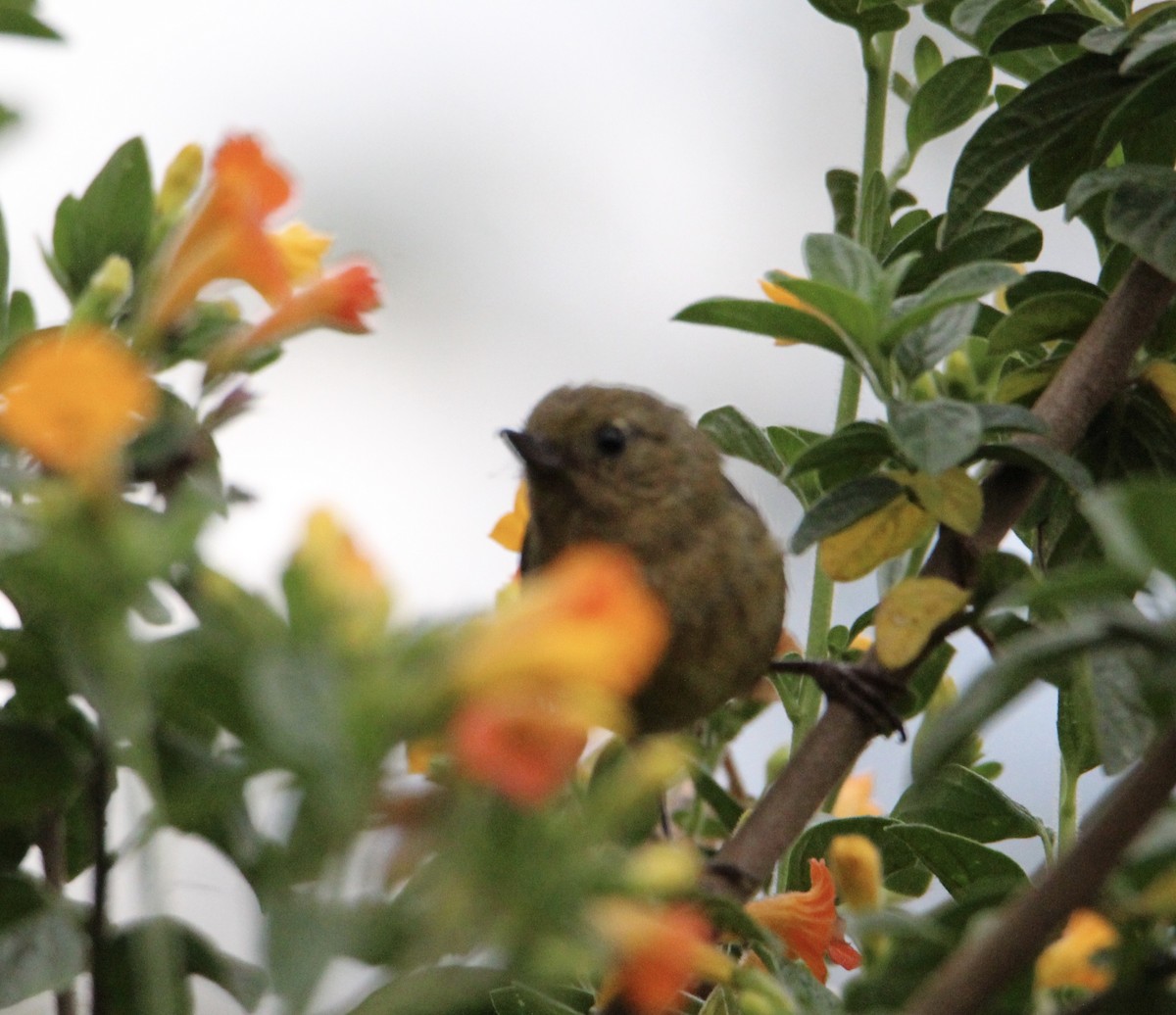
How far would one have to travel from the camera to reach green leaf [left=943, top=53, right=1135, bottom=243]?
1386 millimetres

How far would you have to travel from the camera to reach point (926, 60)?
1764 millimetres

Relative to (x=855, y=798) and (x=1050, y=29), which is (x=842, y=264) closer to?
(x=1050, y=29)

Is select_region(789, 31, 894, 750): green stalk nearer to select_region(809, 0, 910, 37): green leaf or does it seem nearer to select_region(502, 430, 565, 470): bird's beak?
select_region(809, 0, 910, 37): green leaf

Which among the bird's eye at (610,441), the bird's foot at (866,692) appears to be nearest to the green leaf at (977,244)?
the bird's foot at (866,692)

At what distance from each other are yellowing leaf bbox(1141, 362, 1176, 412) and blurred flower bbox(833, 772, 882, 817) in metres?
0.58

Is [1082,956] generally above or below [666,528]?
above

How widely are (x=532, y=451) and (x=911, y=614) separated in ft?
3.75

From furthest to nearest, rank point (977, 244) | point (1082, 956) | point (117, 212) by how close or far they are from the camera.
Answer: point (977, 244), point (117, 212), point (1082, 956)


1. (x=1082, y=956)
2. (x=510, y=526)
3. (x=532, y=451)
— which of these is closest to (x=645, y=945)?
(x=1082, y=956)

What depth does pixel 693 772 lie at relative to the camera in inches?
63.4

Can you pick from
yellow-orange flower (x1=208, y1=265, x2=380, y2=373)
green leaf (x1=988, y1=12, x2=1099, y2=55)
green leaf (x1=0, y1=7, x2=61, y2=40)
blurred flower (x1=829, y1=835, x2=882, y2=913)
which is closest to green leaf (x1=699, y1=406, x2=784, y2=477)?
green leaf (x1=988, y1=12, x2=1099, y2=55)

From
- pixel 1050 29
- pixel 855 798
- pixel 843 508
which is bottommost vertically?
pixel 855 798

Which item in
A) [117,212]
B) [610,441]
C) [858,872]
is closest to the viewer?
[858,872]

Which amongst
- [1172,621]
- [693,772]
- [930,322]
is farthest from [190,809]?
[693,772]
